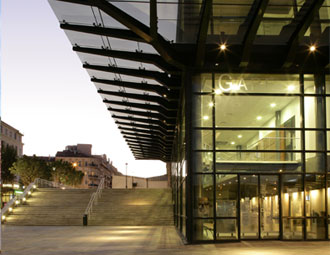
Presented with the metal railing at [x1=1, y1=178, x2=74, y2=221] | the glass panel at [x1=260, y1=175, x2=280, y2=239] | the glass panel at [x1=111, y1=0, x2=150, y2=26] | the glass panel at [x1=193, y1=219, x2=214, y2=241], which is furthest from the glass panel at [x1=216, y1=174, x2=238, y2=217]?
the metal railing at [x1=1, y1=178, x2=74, y2=221]

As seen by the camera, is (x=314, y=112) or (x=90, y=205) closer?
(x=314, y=112)

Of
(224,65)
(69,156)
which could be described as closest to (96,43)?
(224,65)

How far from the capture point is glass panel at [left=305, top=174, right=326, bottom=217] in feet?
58.2

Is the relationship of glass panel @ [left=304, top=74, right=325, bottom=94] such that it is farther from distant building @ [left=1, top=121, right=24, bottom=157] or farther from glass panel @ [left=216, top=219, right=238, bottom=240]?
distant building @ [left=1, top=121, right=24, bottom=157]

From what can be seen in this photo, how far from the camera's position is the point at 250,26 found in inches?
630

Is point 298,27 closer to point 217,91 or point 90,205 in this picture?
point 217,91

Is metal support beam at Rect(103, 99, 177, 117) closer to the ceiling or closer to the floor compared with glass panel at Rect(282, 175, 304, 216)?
closer to the ceiling

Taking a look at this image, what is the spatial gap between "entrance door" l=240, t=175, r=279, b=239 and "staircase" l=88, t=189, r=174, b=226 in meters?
15.9

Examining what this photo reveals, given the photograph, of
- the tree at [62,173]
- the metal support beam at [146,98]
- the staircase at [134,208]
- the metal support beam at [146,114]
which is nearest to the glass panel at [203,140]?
the metal support beam at [146,98]

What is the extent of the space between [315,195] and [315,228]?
3.84 feet

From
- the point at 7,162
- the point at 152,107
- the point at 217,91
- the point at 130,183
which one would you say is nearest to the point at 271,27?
the point at 217,91

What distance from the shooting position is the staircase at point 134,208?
1310 inches

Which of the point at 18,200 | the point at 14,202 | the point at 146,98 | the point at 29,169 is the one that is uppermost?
the point at 146,98

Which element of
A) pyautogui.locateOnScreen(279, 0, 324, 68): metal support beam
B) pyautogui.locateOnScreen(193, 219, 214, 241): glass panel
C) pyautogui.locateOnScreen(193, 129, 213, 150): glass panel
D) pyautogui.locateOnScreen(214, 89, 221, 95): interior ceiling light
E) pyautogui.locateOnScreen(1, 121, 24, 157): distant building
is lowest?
pyautogui.locateOnScreen(193, 219, 214, 241): glass panel
